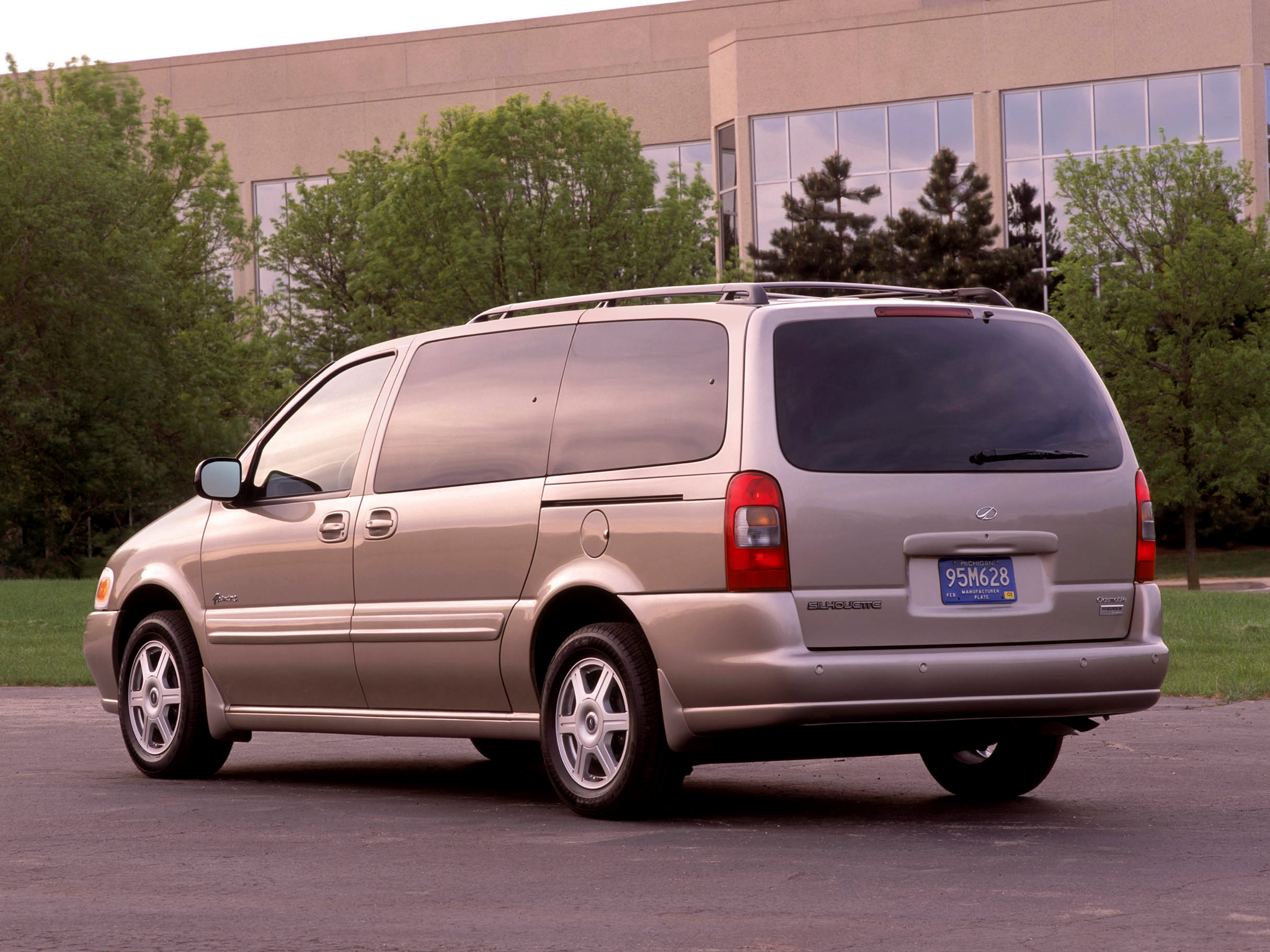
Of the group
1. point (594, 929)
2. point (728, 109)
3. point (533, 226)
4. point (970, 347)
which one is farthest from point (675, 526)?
point (728, 109)

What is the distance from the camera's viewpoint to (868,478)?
7.10m

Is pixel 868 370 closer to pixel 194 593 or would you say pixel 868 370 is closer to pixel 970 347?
pixel 970 347

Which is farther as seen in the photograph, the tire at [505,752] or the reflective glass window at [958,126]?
the reflective glass window at [958,126]

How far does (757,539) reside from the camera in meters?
6.94

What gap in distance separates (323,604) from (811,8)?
205 ft

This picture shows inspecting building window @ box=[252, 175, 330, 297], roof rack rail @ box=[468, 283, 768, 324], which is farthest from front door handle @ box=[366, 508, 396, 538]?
building window @ box=[252, 175, 330, 297]

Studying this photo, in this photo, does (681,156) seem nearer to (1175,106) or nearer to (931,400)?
(1175,106)

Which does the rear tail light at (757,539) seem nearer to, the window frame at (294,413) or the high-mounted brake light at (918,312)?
the high-mounted brake light at (918,312)

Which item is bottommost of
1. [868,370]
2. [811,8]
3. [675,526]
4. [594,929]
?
[594,929]

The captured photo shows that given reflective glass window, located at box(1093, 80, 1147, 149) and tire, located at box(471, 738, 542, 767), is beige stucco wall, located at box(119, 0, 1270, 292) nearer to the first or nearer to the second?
reflective glass window, located at box(1093, 80, 1147, 149)

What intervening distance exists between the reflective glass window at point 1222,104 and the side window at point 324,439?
46.8m

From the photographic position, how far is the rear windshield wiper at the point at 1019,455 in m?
7.30

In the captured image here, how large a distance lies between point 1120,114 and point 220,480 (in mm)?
47676

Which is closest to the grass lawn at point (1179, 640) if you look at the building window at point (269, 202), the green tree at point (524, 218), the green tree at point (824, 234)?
the green tree at point (524, 218)
